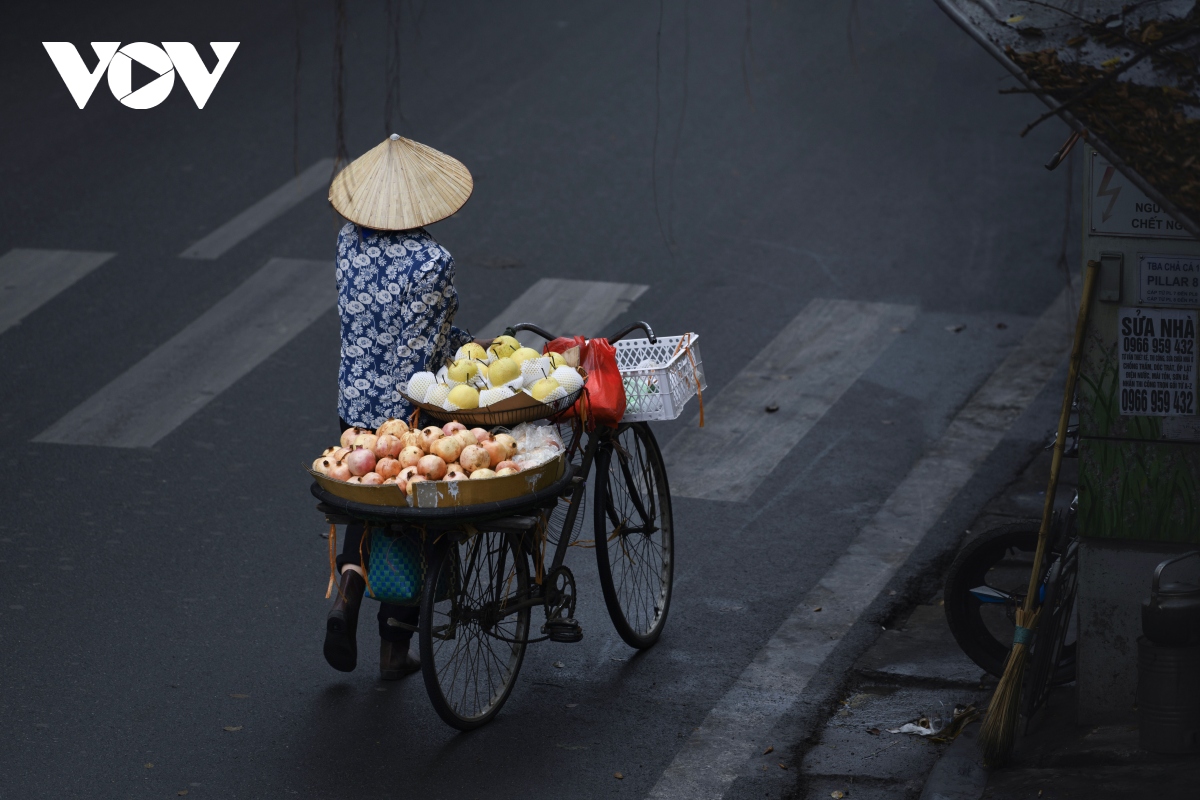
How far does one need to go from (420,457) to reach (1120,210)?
104 inches

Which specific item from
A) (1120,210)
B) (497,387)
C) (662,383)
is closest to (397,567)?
(497,387)

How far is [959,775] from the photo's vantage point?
16.7 ft

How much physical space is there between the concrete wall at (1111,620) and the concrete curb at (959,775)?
456 millimetres

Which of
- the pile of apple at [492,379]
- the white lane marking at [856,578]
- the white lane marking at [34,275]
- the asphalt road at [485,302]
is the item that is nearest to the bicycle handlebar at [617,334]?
the pile of apple at [492,379]

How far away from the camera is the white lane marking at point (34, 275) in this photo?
10305mm

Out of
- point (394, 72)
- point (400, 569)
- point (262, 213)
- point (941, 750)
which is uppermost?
point (394, 72)

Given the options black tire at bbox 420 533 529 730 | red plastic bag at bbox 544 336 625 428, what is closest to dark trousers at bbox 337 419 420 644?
black tire at bbox 420 533 529 730

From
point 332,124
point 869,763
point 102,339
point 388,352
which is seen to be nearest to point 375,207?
point 388,352

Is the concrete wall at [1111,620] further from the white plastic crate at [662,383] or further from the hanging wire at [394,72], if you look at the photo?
the hanging wire at [394,72]

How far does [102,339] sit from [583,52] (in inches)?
280

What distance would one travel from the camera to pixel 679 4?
16531 mm

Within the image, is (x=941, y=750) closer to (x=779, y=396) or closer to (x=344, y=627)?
(x=344, y=627)

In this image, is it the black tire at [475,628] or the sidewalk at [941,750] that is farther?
the black tire at [475,628]

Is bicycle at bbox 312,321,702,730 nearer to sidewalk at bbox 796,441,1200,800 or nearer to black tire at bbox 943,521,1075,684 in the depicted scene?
sidewalk at bbox 796,441,1200,800
